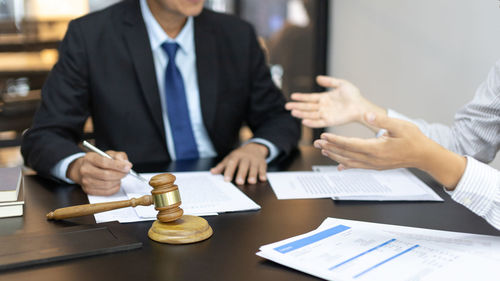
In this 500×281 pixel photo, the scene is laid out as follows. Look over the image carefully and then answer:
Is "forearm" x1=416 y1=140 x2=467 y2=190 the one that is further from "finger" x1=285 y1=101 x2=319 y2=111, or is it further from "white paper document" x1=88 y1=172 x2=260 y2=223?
"finger" x1=285 y1=101 x2=319 y2=111

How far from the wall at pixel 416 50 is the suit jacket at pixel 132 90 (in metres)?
0.77

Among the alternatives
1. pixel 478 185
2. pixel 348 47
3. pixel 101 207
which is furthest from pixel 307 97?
pixel 348 47

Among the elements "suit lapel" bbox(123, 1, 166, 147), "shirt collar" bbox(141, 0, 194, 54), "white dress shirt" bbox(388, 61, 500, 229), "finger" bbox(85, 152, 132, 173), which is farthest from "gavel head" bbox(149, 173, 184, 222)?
"shirt collar" bbox(141, 0, 194, 54)

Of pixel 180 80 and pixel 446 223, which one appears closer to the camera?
pixel 446 223

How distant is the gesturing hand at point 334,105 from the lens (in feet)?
5.31

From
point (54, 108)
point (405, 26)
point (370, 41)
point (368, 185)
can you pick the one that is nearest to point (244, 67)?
point (54, 108)

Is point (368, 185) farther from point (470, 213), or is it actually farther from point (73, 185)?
point (73, 185)

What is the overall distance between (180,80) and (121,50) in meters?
0.24

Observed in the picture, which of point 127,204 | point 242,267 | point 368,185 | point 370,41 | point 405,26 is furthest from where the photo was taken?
point 370,41

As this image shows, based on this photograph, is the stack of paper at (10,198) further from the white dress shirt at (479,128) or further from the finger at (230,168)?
the white dress shirt at (479,128)

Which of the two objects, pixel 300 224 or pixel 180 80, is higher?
pixel 180 80

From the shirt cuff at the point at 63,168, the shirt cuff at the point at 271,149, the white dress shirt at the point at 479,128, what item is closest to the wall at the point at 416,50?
the white dress shirt at the point at 479,128

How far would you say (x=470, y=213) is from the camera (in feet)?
3.86

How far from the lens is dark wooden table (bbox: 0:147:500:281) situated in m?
0.84
